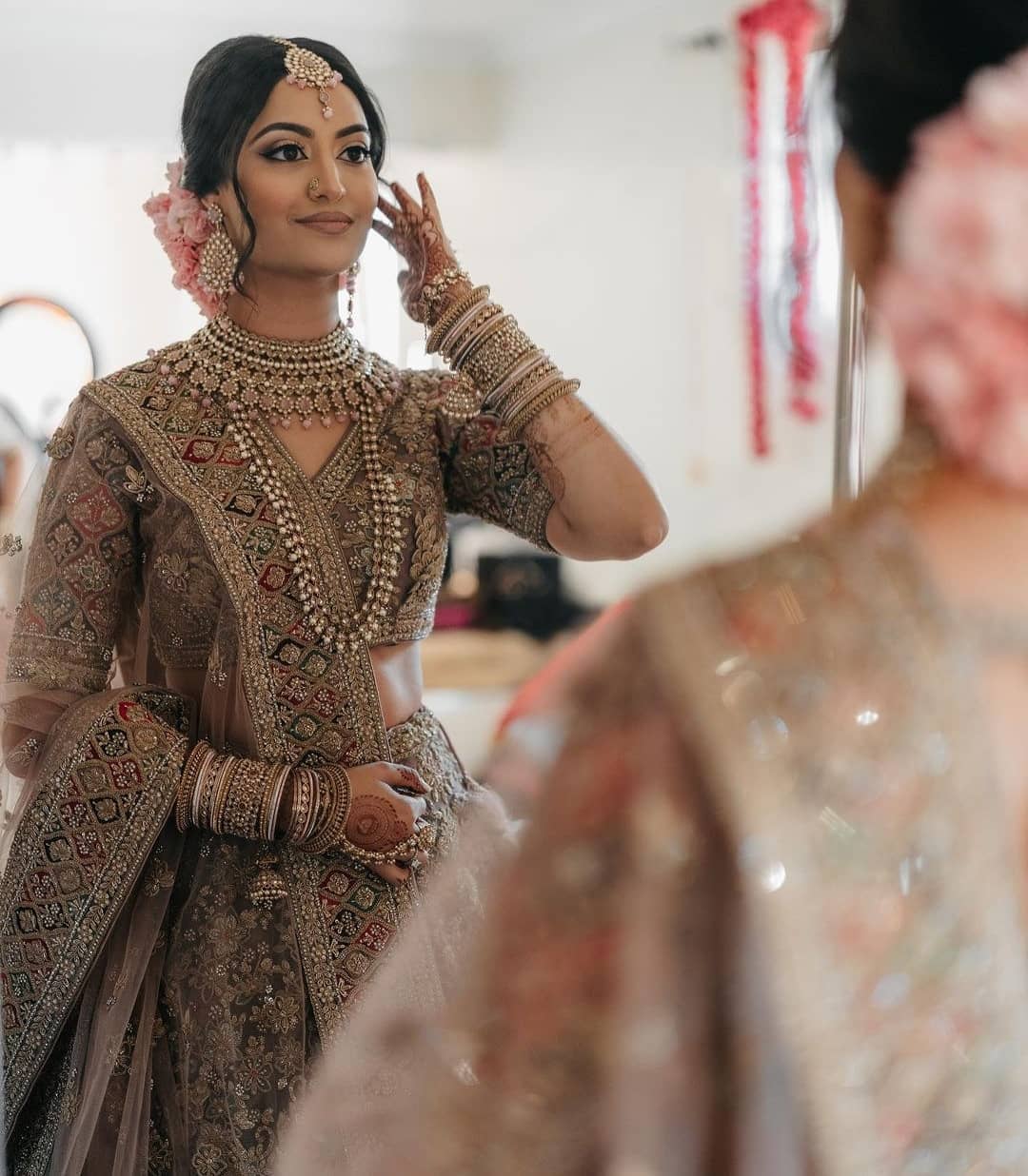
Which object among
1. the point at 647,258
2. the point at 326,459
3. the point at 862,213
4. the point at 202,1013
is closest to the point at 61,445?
the point at 326,459

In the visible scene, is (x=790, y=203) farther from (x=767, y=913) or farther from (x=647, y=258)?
(x=767, y=913)

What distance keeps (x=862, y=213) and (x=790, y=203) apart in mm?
515

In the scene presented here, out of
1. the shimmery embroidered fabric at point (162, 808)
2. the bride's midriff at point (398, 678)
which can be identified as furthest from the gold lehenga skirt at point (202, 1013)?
the bride's midriff at point (398, 678)

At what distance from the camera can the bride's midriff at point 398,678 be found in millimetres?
996

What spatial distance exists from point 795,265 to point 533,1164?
2.28 feet

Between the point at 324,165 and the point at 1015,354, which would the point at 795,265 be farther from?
the point at 1015,354

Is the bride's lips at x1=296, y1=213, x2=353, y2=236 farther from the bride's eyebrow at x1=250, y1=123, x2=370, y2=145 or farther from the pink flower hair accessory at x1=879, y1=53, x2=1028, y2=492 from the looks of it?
the pink flower hair accessory at x1=879, y1=53, x2=1028, y2=492

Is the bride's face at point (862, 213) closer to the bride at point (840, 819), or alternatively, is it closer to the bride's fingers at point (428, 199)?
the bride at point (840, 819)

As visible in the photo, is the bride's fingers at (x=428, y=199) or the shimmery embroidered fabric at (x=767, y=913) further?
the bride's fingers at (x=428, y=199)

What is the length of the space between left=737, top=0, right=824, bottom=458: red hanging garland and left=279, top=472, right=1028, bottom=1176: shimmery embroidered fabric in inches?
20.7

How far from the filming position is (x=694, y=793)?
42cm

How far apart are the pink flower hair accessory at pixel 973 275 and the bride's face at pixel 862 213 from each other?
13 millimetres

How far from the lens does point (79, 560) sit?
96 centimetres

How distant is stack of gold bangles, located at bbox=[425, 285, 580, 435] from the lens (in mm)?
959
